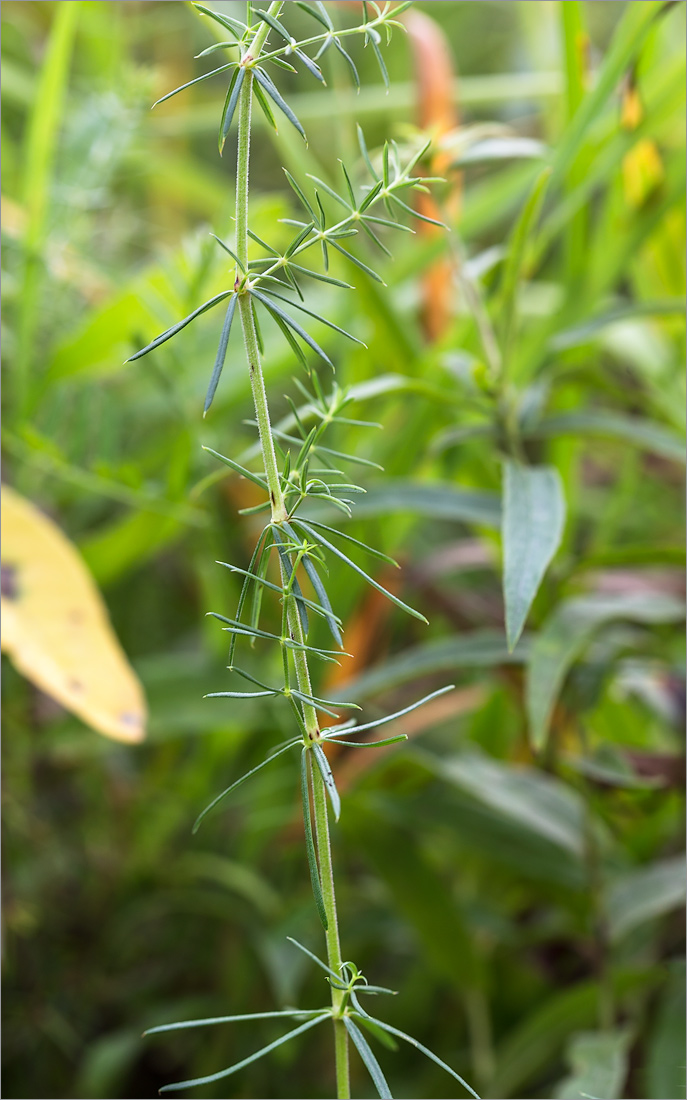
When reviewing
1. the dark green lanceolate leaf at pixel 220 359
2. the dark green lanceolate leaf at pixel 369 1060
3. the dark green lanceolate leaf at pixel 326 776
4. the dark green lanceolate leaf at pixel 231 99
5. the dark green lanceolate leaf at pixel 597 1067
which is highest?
the dark green lanceolate leaf at pixel 231 99

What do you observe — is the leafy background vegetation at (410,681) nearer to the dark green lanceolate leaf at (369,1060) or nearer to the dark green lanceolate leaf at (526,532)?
the dark green lanceolate leaf at (526,532)

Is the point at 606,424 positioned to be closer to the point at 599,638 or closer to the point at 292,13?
the point at 599,638

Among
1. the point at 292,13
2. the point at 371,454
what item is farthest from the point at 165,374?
the point at 292,13


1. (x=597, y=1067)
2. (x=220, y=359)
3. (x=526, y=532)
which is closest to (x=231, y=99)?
(x=220, y=359)

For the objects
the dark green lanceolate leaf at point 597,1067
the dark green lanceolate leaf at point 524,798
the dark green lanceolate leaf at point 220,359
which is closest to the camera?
the dark green lanceolate leaf at point 220,359

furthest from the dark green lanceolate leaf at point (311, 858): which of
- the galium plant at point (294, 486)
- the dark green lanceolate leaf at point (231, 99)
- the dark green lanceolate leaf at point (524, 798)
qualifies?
the dark green lanceolate leaf at point (524, 798)

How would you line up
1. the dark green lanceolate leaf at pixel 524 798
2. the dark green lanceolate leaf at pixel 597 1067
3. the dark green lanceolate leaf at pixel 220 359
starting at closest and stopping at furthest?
the dark green lanceolate leaf at pixel 220 359 < the dark green lanceolate leaf at pixel 597 1067 < the dark green lanceolate leaf at pixel 524 798
